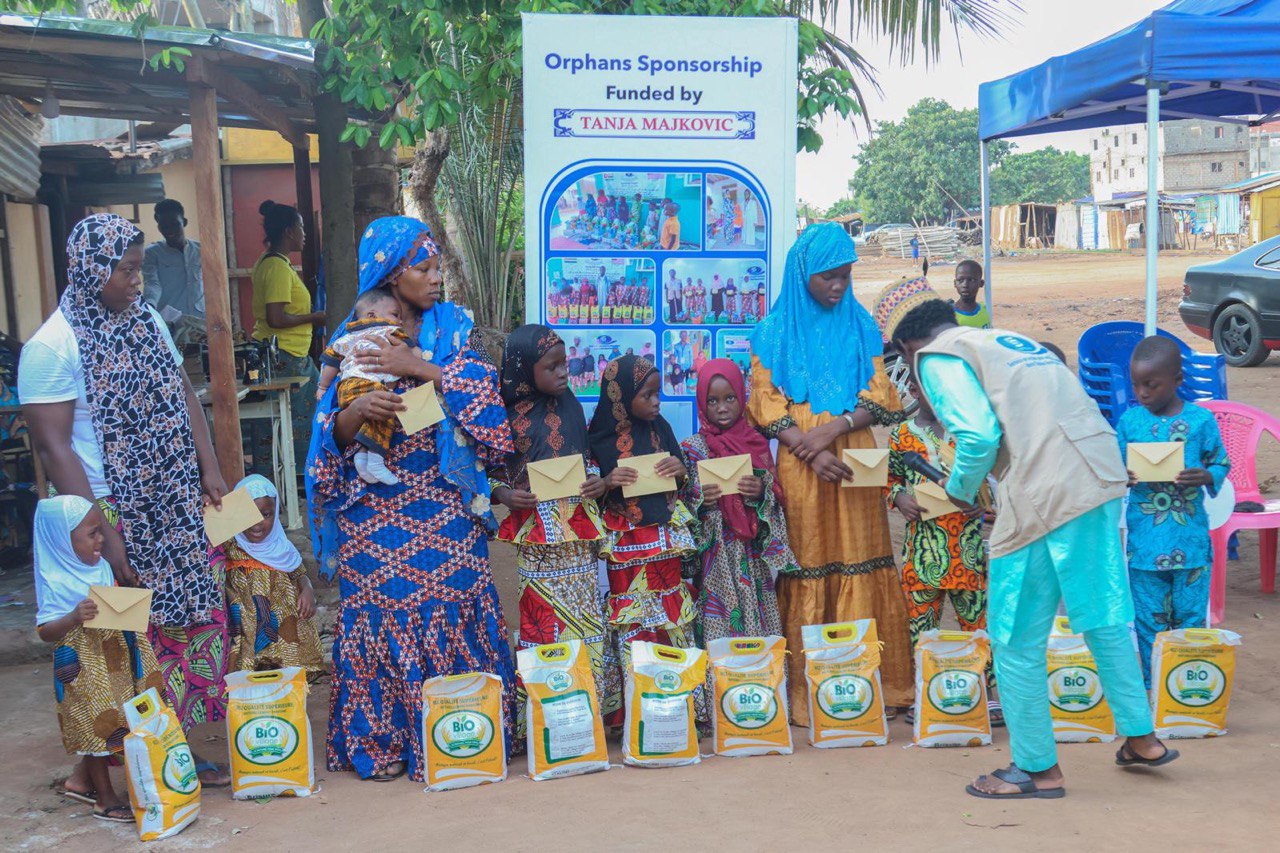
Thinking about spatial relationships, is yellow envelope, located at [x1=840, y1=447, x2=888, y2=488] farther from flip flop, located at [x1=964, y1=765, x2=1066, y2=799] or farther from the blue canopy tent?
the blue canopy tent

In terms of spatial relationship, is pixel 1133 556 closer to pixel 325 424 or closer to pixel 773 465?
pixel 773 465

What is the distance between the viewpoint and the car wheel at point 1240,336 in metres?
14.6

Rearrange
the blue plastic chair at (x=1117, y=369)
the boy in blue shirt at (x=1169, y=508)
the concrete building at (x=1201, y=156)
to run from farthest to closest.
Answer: the concrete building at (x=1201, y=156)
the blue plastic chair at (x=1117, y=369)
the boy in blue shirt at (x=1169, y=508)

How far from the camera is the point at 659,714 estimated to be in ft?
13.8

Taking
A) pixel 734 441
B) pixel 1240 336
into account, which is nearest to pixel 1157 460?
pixel 734 441

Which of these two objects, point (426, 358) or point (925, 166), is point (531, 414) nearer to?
point (426, 358)

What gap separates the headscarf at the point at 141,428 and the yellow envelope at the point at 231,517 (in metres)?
0.04

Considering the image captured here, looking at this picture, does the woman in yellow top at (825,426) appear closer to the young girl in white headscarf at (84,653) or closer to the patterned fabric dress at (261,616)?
the patterned fabric dress at (261,616)

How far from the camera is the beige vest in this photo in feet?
12.1

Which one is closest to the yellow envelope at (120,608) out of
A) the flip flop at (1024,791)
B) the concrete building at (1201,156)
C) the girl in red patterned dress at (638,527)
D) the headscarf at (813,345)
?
the girl in red patterned dress at (638,527)

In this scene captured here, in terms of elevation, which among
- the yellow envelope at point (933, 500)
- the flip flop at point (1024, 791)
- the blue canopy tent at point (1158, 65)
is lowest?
the flip flop at point (1024, 791)

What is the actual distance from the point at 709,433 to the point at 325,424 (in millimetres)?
1523

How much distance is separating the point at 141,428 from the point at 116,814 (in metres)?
1.29

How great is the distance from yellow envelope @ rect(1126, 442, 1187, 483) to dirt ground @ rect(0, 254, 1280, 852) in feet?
3.21
